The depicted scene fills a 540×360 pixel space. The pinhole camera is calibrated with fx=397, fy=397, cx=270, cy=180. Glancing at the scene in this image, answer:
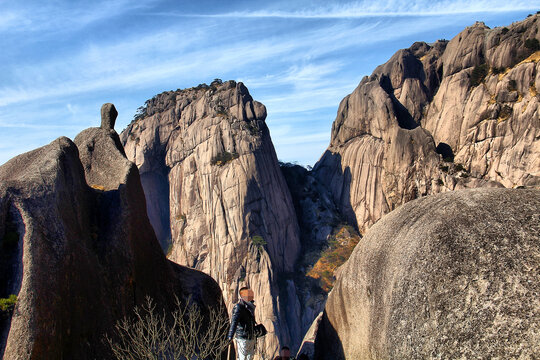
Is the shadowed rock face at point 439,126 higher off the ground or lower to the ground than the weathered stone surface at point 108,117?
higher

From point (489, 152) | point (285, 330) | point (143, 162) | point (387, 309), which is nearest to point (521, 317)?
point (387, 309)

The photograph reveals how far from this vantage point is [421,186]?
187 ft

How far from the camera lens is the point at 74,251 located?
10.1 meters

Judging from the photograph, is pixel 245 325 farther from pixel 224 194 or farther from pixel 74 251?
pixel 224 194

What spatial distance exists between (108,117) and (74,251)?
806 centimetres

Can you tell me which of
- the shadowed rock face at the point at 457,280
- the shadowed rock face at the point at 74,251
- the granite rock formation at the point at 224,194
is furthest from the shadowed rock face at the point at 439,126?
the shadowed rock face at the point at 74,251

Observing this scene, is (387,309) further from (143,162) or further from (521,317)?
(143,162)

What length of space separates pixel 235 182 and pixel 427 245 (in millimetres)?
52347

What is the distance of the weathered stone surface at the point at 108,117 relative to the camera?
16.6m

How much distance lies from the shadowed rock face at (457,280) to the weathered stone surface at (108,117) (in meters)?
12.4

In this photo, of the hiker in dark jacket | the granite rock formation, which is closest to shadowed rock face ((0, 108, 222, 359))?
the hiker in dark jacket

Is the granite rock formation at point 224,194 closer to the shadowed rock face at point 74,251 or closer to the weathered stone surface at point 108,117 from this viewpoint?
the weathered stone surface at point 108,117

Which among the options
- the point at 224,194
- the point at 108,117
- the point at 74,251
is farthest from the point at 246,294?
the point at 224,194

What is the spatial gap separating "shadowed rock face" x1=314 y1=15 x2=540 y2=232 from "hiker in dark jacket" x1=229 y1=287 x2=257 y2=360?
44265mm
